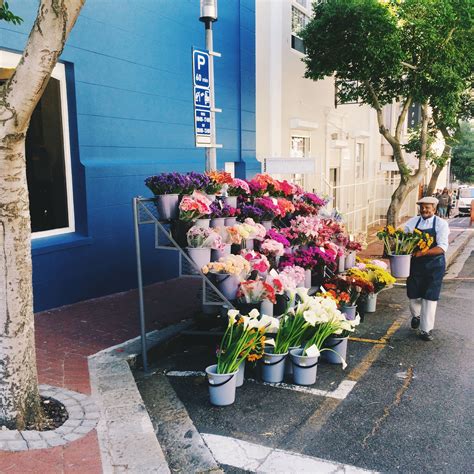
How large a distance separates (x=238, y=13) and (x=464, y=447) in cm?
957

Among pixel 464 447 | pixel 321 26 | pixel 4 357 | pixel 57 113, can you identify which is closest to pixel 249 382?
pixel 464 447

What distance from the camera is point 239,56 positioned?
1120 centimetres

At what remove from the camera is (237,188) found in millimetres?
6383

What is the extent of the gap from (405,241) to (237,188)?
2302mm

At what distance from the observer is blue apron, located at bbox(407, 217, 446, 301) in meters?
6.58

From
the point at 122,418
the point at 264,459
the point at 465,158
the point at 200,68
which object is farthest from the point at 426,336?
the point at 465,158

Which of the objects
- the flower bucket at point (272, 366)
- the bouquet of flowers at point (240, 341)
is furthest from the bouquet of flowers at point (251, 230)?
the flower bucket at point (272, 366)

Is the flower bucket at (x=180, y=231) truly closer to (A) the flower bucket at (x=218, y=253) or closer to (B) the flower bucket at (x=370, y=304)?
(A) the flower bucket at (x=218, y=253)

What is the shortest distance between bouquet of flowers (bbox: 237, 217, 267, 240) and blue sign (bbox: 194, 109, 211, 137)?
4.71 ft

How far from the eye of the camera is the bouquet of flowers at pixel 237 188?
20.7ft

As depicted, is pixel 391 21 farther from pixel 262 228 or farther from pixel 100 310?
pixel 100 310

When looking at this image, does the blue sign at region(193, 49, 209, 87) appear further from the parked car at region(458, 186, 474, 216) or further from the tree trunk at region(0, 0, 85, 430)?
the parked car at region(458, 186, 474, 216)

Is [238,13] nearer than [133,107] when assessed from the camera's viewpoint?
No

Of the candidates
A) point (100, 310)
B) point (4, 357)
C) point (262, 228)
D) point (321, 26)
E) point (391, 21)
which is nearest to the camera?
point (4, 357)
